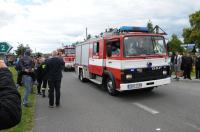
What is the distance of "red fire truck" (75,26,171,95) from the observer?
11.3m

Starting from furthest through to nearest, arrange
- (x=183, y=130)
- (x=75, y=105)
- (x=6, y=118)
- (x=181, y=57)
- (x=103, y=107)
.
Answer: (x=181, y=57) → (x=75, y=105) → (x=103, y=107) → (x=183, y=130) → (x=6, y=118)

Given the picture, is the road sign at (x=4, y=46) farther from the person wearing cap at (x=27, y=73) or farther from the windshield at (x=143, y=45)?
the windshield at (x=143, y=45)

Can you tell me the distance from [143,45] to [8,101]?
1010 cm

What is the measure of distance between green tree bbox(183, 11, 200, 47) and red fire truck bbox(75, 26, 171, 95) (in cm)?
5604

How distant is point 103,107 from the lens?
391 inches

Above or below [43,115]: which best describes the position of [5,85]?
above


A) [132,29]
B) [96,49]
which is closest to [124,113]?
[132,29]

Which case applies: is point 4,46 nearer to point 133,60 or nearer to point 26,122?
point 26,122

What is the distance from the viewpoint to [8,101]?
201cm

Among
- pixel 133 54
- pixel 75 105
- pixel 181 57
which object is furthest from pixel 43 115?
pixel 181 57

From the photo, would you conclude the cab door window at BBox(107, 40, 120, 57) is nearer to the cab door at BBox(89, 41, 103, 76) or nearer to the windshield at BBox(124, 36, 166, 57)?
the windshield at BBox(124, 36, 166, 57)

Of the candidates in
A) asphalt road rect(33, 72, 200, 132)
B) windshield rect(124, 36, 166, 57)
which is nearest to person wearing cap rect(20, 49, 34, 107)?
asphalt road rect(33, 72, 200, 132)

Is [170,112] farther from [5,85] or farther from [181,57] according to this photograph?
[181,57]

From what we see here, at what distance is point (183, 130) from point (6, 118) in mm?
5379
